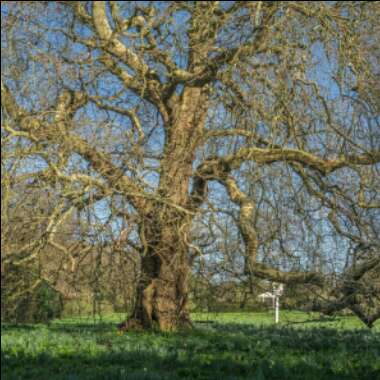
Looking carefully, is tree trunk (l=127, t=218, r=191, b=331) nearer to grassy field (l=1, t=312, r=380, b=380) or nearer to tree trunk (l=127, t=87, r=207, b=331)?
tree trunk (l=127, t=87, r=207, b=331)

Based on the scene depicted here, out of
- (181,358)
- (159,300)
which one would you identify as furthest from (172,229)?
(159,300)

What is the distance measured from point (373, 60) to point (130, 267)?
12.4 ft

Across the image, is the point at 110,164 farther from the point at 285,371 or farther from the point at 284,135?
the point at 285,371

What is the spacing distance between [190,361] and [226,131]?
104 inches

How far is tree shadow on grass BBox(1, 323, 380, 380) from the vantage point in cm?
622

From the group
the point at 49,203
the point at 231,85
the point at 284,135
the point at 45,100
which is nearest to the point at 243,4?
the point at 231,85

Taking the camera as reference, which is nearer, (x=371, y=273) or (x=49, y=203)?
(x=49, y=203)

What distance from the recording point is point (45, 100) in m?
6.66

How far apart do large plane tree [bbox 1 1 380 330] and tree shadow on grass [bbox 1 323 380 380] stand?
31.2 inches

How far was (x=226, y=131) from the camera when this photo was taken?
6887 mm

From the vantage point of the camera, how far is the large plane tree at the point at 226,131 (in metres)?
6.20

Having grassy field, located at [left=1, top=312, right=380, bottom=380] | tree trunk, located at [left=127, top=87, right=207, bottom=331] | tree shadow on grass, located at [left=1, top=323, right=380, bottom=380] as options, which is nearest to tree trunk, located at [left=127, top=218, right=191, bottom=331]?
tree trunk, located at [left=127, top=87, right=207, bottom=331]

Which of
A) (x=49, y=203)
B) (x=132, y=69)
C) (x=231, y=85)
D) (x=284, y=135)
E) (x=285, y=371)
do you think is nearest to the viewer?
(x=49, y=203)

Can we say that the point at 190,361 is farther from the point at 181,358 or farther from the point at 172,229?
the point at 172,229
